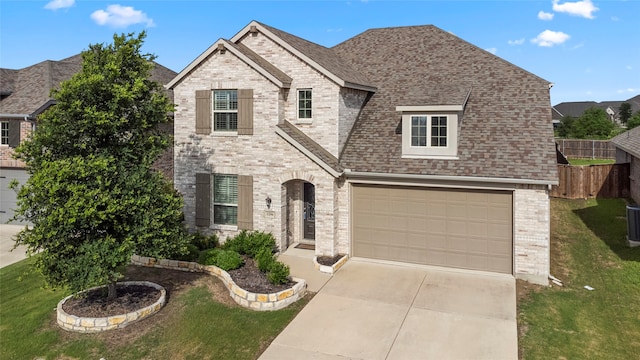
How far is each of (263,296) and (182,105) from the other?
323 inches

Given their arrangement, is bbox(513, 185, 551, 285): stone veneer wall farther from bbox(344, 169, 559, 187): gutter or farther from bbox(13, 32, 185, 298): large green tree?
bbox(13, 32, 185, 298): large green tree

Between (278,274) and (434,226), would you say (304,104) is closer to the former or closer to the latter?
(434,226)

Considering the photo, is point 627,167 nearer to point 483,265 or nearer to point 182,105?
point 483,265

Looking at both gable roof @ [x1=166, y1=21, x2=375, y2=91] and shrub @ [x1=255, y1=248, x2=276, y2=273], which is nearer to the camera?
shrub @ [x1=255, y1=248, x2=276, y2=273]

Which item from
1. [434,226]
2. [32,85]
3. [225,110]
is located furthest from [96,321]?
[32,85]

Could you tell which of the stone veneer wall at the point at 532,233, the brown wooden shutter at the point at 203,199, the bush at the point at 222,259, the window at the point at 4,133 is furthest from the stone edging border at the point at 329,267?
the window at the point at 4,133

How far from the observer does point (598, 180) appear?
2272cm

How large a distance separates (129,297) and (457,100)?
35.6ft

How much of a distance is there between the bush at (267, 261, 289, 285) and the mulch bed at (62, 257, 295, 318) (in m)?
0.13

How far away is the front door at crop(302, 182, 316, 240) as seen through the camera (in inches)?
614

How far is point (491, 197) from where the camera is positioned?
12773 millimetres

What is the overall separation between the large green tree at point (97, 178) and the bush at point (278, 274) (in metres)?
2.56

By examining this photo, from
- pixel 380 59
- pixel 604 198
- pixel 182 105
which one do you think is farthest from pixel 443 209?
pixel 604 198

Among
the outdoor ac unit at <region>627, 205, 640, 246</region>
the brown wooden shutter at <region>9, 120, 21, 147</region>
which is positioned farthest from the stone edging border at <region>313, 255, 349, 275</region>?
the brown wooden shutter at <region>9, 120, 21, 147</region>
